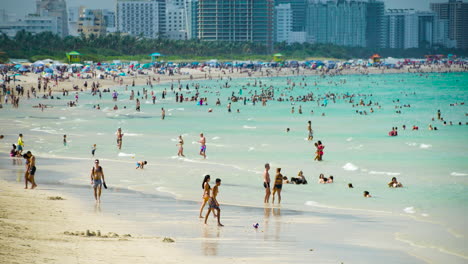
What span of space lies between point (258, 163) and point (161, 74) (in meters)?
95.6

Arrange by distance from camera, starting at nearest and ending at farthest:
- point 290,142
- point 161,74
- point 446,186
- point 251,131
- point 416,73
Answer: point 446,186 → point 290,142 → point 251,131 → point 161,74 → point 416,73

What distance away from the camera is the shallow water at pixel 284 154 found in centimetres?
2133

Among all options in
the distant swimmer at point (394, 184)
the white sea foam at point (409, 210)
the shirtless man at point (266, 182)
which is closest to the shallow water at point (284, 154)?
the white sea foam at point (409, 210)

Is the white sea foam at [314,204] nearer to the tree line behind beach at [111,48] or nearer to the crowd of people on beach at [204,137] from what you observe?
the crowd of people on beach at [204,137]

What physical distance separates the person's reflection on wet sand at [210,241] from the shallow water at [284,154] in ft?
14.7

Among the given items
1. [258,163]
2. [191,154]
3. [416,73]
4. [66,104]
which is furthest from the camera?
[416,73]

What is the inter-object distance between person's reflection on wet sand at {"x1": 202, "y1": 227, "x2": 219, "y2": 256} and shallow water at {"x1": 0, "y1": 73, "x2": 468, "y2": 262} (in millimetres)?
4484

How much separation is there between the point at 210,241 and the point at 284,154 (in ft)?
64.8

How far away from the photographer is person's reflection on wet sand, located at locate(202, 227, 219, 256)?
554 inches

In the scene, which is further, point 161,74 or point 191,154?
point 161,74

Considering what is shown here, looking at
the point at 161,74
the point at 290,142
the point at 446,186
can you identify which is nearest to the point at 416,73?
the point at 161,74

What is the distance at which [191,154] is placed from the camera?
33875 millimetres

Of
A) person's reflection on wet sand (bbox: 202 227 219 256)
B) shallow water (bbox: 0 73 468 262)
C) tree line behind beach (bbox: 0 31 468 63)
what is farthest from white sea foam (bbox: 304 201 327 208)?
tree line behind beach (bbox: 0 31 468 63)

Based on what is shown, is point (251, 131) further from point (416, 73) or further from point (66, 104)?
point (416, 73)
